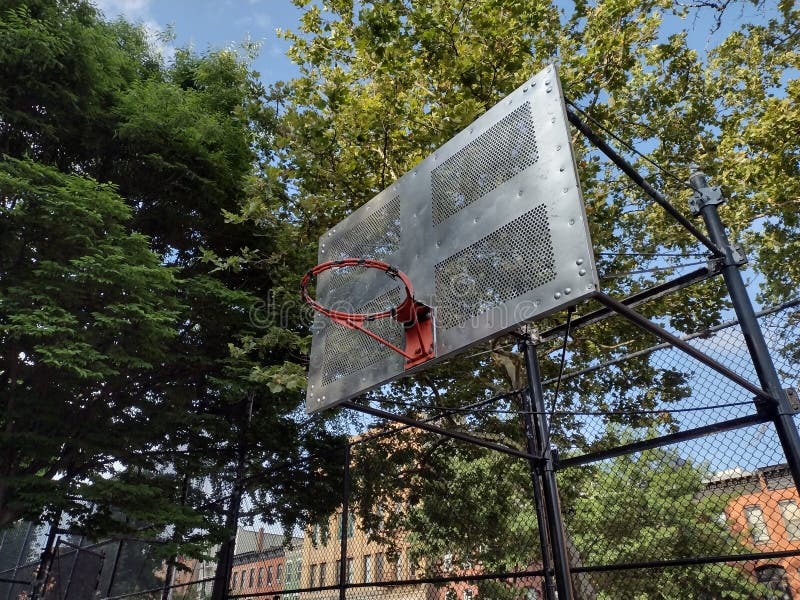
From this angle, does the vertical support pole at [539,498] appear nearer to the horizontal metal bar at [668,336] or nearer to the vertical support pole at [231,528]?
the horizontal metal bar at [668,336]

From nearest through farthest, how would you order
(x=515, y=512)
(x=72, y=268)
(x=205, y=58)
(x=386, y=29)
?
(x=72, y=268), (x=386, y=29), (x=515, y=512), (x=205, y=58)

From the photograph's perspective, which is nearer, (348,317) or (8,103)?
(348,317)

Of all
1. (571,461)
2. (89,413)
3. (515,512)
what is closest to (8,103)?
(89,413)

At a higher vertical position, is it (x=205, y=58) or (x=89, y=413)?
(x=205, y=58)

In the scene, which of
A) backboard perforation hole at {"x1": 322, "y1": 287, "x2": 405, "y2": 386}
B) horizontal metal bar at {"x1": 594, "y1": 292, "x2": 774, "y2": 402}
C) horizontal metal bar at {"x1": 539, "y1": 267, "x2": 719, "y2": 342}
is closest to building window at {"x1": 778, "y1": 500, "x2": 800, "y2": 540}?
horizontal metal bar at {"x1": 594, "y1": 292, "x2": 774, "y2": 402}

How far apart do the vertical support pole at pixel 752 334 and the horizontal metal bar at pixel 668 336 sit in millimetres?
90

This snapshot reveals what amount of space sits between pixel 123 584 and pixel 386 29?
32.6 feet

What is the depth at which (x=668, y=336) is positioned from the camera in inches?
127

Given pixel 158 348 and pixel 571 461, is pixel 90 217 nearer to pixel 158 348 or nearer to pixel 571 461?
pixel 158 348

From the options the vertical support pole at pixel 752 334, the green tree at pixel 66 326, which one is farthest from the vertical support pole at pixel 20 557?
the vertical support pole at pixel 752 334

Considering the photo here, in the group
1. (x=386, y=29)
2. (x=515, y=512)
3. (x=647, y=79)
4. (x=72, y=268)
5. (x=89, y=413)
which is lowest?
(x=515, y=512)

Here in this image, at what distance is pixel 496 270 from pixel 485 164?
0.89m

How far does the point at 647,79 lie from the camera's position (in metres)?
9.52

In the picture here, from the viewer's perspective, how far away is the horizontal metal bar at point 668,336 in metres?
2.86
